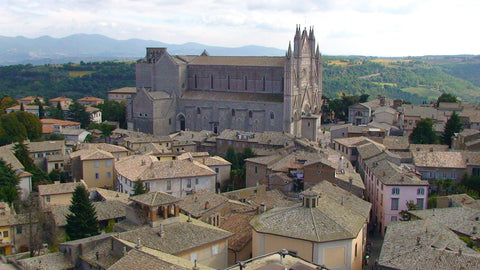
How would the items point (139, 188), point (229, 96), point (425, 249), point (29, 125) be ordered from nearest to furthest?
point (425, 249)
point (139, 188)
point (29, 125)
point (229, 96)

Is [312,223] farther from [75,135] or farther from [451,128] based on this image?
[75,135]

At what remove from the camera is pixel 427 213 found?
28.5 m

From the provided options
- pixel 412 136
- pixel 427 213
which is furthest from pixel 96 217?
pixel 412 136

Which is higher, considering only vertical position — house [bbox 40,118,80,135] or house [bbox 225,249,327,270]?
house [bbox 225,249,327,270]

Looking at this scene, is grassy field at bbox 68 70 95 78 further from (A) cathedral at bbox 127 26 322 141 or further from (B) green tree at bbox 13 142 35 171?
(B) green tree at bbox 13 142 35 171

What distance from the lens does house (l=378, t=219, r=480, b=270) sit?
64.4ft

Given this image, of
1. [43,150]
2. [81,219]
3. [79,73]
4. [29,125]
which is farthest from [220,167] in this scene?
[79,73]

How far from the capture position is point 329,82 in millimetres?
135125

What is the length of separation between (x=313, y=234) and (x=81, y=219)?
45.1ft

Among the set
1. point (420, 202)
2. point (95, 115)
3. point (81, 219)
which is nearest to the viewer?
point (81, 219)

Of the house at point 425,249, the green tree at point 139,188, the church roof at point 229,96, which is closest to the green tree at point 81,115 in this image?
the church roof at point 229,96

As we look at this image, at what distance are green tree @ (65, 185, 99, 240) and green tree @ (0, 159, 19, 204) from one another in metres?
9.07

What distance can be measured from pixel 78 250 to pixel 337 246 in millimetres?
10925

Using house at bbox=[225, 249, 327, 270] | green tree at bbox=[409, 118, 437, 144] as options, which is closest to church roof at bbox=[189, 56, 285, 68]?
green tree at bbox=[409, 118, 437, 144]
